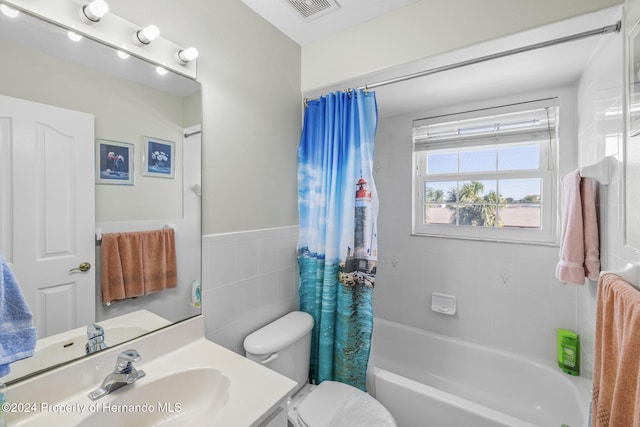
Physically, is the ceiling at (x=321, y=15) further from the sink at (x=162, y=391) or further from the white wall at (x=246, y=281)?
the sink at (x=162, y=391)

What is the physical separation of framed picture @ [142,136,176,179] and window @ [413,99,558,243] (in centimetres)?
181

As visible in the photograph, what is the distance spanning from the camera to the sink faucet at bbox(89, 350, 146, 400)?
84 centimetres

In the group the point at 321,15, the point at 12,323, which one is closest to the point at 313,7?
the point at 321,15

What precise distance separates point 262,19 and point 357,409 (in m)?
2.10

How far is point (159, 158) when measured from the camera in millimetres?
1082

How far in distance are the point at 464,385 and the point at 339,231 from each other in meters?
1.49

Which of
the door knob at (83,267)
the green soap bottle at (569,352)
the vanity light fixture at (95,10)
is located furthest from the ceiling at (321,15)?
the green soap bottle at (569,352)

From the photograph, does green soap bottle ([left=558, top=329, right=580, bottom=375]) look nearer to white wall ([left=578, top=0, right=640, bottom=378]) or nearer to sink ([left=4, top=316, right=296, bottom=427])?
white wall ([left=578, top=0, right=640, bottom=378])

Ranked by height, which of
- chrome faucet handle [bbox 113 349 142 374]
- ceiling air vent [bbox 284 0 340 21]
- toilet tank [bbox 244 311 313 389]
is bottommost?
toilet tank [bbox 244 311 313 389]

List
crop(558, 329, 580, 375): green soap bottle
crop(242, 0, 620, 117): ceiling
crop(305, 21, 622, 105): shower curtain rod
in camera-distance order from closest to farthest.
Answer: crop(305, 21, 622, 105): shower curtain rod → crop(242, 0, 620, 117): ceiling → crop(558, 329, 580, 375): green soap bottle

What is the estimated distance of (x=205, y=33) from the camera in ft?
Answer: 4.11

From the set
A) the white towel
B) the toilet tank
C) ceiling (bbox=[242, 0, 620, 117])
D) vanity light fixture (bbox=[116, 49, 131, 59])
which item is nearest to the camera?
the white towel

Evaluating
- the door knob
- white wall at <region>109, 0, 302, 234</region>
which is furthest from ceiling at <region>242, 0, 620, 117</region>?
the door knob

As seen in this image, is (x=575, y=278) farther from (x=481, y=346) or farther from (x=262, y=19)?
(x=262, y=19)
